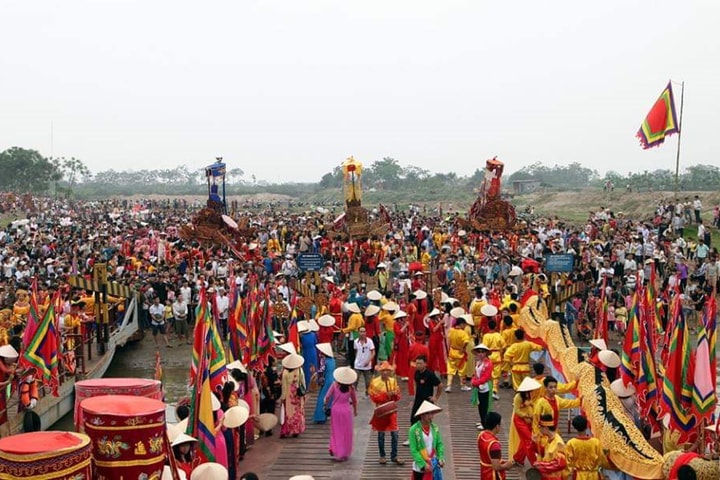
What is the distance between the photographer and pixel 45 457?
447 centimetres

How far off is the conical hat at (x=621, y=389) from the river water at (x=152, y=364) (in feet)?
27.4

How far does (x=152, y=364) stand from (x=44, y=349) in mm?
6003

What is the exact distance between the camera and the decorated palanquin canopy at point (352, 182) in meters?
30.3

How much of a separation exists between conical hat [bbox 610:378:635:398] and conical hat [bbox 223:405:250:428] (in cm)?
450

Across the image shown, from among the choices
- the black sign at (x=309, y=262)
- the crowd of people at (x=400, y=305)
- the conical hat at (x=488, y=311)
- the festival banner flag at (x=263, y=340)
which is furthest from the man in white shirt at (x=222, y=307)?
the conical hat at (x=488, y=311)

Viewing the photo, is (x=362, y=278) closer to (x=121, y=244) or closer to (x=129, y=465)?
(x=121, y=244)

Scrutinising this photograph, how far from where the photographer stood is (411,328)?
14.6m

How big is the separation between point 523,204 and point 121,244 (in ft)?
155

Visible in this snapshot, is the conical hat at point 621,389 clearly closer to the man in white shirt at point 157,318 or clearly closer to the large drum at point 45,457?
the large drum at point 45,457

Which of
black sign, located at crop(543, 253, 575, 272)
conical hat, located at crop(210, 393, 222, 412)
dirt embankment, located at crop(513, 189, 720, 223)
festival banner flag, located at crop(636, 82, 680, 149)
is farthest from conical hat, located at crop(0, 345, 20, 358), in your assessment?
dirt embankment, located at crop(513, 189, 720, 223)

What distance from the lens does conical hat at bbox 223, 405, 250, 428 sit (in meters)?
8.35

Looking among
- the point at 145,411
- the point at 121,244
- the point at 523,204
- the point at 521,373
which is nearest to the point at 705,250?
the point at 521,373

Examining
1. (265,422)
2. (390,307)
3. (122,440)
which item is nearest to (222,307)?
(390,307)

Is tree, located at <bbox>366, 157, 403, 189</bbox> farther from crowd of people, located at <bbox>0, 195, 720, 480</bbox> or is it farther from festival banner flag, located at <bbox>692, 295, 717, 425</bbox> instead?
festival banner flag, located at <bbox>692, 295, 717, 425</bbox>
